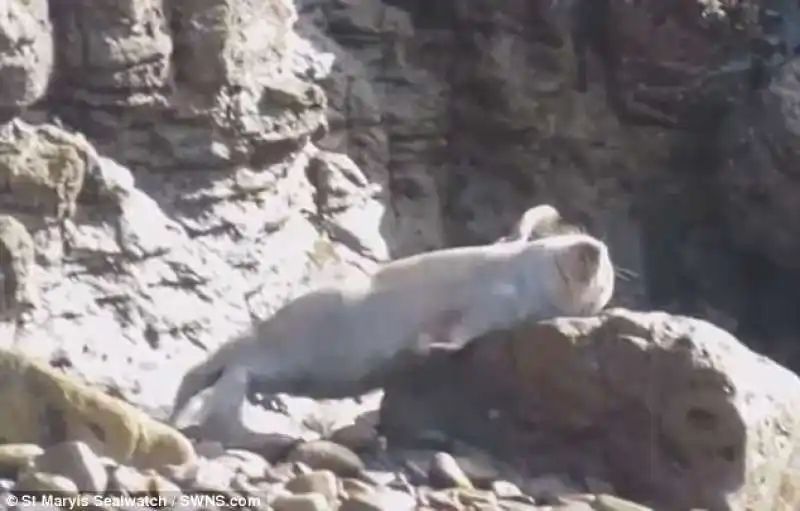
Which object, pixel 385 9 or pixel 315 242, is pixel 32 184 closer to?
pixel 315 242

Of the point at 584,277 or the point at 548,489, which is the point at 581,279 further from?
the point at 548,489

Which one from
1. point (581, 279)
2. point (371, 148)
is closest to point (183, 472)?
point (581, 279)

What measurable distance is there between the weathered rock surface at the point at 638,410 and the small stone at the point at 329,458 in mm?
241

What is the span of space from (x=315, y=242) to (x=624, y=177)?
1.06 m

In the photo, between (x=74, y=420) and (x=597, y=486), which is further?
(x=597, y=486)

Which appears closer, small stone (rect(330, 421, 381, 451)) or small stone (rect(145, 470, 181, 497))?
small stone (rect(145, 470, 181, 497))

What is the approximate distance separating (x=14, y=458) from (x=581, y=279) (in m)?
1.12

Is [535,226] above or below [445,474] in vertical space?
above

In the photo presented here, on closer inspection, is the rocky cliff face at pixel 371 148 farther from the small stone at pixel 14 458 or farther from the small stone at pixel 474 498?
the small stone at pixel 474 498

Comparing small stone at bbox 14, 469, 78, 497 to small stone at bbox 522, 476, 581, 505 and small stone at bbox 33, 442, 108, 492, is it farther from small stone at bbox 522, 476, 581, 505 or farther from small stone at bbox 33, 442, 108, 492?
small stone at bbox 522, 476, 581, 505

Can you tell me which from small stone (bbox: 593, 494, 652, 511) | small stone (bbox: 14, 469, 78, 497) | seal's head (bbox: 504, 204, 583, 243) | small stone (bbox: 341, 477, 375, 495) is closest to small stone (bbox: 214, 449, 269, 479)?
small stone (bbox: 341, 477, 375, 495)

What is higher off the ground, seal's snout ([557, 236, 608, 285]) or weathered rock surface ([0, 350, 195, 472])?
seal's snout ([557, 236, 608, 285])

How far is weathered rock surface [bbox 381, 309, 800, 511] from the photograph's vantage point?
2266 millimetres

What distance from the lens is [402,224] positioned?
12.9 ft
